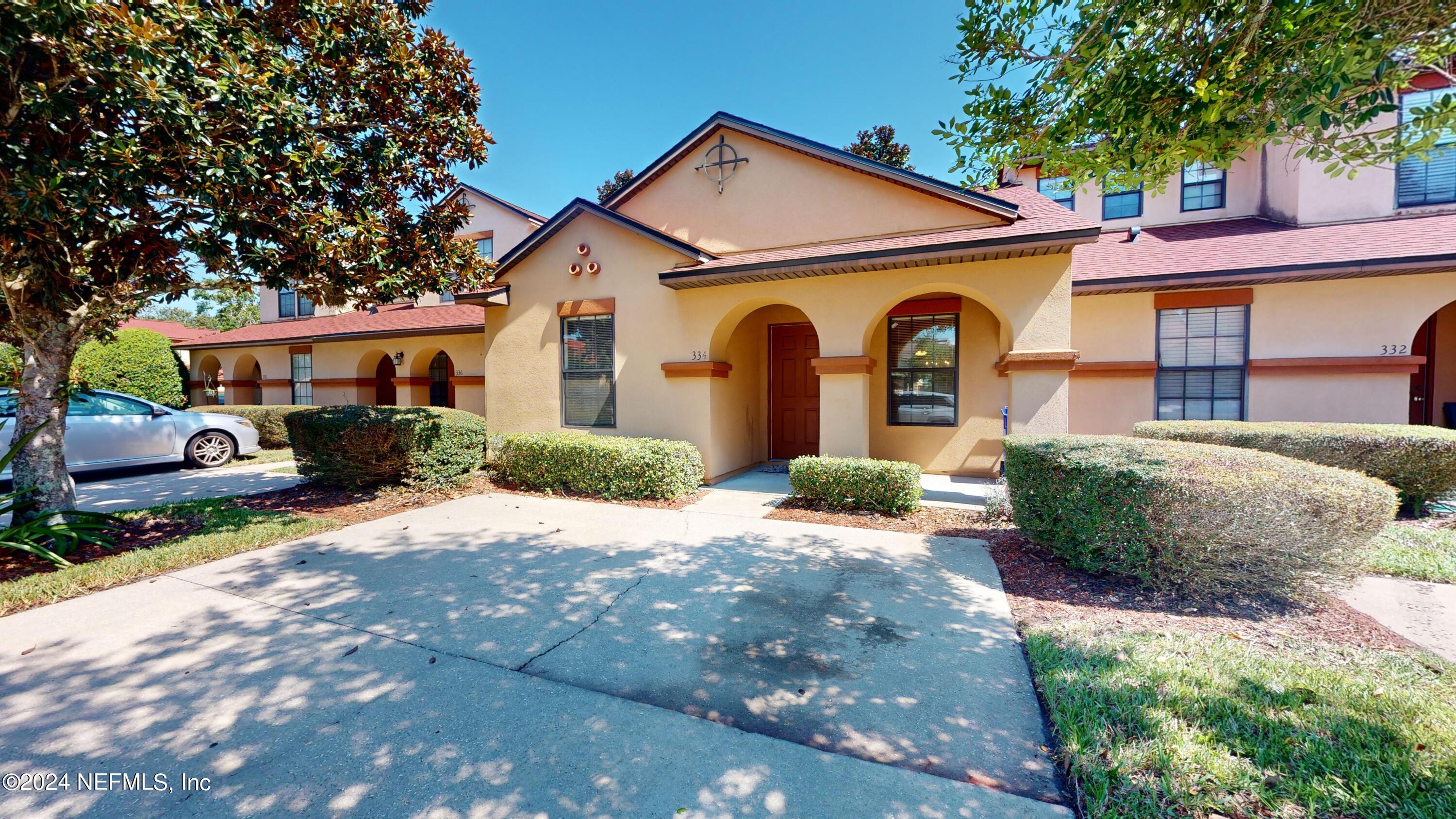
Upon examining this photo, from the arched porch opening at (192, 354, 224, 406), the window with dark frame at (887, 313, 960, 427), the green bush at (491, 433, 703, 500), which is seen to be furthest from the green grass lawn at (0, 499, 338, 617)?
the arched porch opening at (192, 354, 224, 406)

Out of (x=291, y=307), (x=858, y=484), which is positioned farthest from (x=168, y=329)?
(x=858, y=484)

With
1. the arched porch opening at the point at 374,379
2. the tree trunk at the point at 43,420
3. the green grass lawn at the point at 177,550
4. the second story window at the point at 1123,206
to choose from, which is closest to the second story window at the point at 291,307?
the arched porch opening at the point at 374,379

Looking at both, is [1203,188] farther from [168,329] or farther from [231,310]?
[231,310]

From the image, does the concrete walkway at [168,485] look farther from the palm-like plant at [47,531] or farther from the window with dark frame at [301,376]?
the window with dark frame at [301,376]

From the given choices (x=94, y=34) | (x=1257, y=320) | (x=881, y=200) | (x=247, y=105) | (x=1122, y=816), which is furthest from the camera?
(x=881, y=200)

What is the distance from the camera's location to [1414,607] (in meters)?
3.92

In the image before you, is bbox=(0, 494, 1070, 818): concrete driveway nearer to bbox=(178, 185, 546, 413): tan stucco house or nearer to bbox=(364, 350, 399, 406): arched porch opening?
bbox=(178, 185, 546, 413): tan stucco house

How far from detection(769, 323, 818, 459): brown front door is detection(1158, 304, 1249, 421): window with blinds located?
230 inches

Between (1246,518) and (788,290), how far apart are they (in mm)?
6059

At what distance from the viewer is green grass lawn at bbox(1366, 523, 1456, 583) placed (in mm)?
4492

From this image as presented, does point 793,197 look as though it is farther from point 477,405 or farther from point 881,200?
point 477,405

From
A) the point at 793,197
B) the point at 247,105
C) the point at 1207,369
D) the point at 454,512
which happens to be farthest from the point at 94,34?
the point at 1207,369

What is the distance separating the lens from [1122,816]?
205cm

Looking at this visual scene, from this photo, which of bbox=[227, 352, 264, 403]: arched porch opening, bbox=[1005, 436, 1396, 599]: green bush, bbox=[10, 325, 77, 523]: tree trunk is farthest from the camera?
bbox=[227, 352, 264, 403]: arched porch opening
